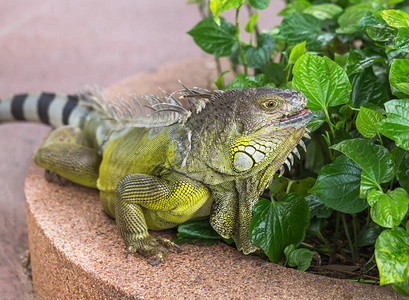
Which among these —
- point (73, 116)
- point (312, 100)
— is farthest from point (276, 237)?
point (73, 116)

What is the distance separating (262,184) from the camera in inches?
90.4

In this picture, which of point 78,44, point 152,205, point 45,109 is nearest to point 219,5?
point 152,205

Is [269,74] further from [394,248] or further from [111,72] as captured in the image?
[111,72]

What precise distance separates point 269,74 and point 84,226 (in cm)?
138

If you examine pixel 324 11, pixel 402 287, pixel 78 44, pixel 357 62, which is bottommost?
pixel 78 44

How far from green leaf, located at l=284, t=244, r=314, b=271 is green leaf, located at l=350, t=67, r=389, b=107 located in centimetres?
76

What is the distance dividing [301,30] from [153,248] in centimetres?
153

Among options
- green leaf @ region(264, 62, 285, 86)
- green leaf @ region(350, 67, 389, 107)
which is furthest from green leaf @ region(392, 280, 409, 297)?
green leaf @ region(264, 62, 285, 86)

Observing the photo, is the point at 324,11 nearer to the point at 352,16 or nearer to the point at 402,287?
the point at 352,16

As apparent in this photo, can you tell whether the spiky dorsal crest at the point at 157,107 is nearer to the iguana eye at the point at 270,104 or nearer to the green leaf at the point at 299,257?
the iguana eye at the point at 270,104

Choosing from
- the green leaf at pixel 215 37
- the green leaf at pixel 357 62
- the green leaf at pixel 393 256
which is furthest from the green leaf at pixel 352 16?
the green leaf at pixel 393 256

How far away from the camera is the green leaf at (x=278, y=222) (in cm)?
225

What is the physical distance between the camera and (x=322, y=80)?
2.21 m

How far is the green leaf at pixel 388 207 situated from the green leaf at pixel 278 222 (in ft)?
1.43
